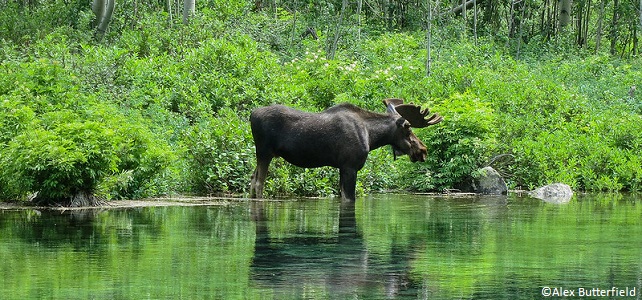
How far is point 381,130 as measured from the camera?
61.5 ft

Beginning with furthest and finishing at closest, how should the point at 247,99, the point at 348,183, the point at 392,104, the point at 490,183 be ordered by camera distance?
the point at 247,99 < the point at 490,183 < the point at 392,104 < the point at 348,183

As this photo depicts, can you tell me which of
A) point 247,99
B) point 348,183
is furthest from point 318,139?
point 247,99

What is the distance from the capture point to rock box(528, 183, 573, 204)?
21.3 metres

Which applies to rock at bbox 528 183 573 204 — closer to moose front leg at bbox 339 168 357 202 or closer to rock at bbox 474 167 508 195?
rock at bbox 474 167 508 195

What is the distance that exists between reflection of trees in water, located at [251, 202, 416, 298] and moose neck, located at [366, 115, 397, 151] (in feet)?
16.5

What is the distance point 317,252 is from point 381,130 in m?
7.58

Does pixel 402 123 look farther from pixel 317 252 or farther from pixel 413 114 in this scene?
pixel 317 252

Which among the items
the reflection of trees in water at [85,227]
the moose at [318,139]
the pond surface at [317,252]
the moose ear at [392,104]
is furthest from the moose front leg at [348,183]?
the reflection of trees in water at [85,227]

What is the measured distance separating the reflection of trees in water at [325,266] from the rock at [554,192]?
28.1 feet

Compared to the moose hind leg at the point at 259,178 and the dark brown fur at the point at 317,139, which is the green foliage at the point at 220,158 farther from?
the dark brown fur at the point at 317,139

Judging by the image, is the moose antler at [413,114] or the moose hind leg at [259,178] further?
the moose antler at [413,114]

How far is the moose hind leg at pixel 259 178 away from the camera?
18.4 m

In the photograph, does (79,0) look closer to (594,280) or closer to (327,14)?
(327,14)

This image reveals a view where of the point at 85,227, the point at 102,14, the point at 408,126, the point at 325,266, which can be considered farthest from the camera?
the point at 102,14
